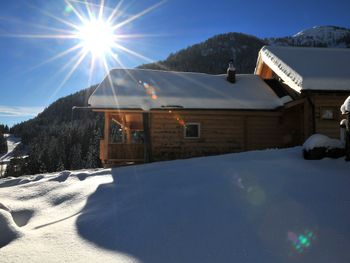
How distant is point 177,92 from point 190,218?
1185 centimetres

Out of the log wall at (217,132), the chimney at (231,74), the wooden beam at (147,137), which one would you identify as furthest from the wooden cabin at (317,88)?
the wooden beam at (147,137)

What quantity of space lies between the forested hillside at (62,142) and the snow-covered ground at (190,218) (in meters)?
21.4

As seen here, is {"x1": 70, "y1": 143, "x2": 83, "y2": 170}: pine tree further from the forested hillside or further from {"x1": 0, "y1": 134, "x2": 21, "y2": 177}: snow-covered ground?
{"x1": 0, "y1": 134, "x2": 21, "y2": 177}: snow-covered ground

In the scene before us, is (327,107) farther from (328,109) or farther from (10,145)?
(10,145)

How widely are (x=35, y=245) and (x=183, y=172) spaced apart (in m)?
4.40

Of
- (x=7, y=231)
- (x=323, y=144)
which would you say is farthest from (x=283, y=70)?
(x=7, y=231)

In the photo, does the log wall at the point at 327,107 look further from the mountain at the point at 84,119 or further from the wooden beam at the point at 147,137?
the mountain at the point at 84,119

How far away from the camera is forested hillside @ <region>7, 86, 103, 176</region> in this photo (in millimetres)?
65312

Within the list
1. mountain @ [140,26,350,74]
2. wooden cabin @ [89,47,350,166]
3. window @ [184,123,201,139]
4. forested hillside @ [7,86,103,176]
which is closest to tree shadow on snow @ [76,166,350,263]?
wooden cabin @ [89,47,350,166]

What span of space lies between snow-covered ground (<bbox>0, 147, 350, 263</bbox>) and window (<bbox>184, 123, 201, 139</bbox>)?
798 centimetres

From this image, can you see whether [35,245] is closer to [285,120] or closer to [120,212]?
[120,212]

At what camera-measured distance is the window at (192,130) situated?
52.6ft

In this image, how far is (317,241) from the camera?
440cm

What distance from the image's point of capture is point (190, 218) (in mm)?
5211
